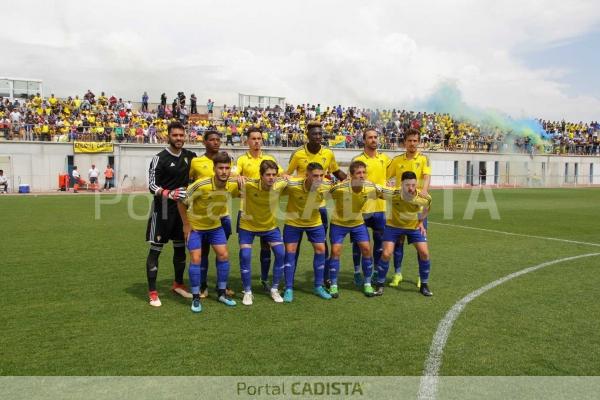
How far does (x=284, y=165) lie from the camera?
115 feet

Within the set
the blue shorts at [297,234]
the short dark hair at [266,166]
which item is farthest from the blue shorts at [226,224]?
the short dark hair at [266,166]

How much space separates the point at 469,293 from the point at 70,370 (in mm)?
5017

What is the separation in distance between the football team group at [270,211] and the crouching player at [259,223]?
0.01m

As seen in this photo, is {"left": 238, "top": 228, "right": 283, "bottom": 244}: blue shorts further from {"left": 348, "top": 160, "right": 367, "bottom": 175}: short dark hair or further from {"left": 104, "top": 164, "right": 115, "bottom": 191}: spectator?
{"left": 104, "top": 164, "right": 115, "bottom": 191}: spectator

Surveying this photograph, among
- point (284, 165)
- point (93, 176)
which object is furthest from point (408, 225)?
point (284, 165)

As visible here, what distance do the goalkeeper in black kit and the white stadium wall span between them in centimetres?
2529

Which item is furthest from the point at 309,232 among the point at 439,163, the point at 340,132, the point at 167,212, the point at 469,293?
the point at 439,163

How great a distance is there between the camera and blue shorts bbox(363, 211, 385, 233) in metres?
7.51

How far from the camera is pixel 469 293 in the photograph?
6.87 meters

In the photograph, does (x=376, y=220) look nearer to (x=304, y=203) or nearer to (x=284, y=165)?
(x=304, y=203)

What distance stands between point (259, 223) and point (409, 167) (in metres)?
2.55

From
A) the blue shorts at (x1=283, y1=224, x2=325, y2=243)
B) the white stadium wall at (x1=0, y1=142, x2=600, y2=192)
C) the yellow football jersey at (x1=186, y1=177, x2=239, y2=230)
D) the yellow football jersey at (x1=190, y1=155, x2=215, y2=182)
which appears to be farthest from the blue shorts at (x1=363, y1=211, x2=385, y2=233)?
the white stadium wall at (x1=0, y1=142, x2=600, y2=192)

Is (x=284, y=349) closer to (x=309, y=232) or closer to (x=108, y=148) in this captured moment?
(x=309, y=232)

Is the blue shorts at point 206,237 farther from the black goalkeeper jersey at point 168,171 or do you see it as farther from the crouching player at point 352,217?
the crouching player at point 352,217
